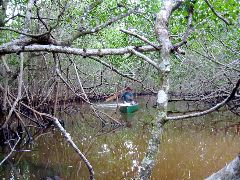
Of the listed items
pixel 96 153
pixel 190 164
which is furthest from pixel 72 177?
pixel 190 164

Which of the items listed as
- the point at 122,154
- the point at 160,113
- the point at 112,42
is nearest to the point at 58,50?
the point at 160,113

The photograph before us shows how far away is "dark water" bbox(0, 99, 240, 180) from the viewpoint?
5.21m

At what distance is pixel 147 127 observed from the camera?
987cm

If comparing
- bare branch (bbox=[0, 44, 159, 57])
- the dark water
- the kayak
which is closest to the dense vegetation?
bare branch (bbox=[0, 44, 159, 57])

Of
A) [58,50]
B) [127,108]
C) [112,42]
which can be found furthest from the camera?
[127,108]

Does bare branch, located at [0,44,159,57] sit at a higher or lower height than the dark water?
higher

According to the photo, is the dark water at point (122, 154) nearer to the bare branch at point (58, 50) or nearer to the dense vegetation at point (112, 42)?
the dense vegetation at point (112, 42)

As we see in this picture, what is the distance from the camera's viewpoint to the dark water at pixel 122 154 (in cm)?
521

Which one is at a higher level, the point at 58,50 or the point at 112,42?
the point at 112,42

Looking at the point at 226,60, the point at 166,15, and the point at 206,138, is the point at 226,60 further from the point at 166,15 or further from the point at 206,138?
the point at 166,15

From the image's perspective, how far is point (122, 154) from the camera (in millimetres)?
6508

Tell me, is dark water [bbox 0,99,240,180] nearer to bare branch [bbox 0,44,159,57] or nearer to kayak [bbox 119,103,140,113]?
bare branch [bbox 0,44,159,57]

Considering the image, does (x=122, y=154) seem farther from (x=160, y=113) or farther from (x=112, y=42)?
(x=160, y=113)

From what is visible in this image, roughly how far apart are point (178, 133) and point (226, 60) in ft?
9.22
